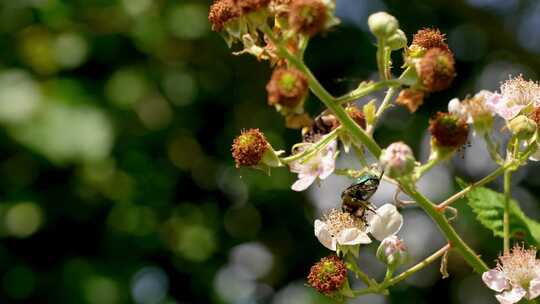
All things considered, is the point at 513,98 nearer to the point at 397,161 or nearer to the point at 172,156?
the point at 397,161

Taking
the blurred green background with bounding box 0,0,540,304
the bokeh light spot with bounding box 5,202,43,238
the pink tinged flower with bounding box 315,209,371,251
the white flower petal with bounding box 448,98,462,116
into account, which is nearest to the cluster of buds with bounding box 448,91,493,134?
the white flower petal with bounding box 448,98,462,116

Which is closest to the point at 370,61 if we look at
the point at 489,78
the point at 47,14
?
the point at 489,78

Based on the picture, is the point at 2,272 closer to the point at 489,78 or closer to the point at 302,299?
the point at 302,299

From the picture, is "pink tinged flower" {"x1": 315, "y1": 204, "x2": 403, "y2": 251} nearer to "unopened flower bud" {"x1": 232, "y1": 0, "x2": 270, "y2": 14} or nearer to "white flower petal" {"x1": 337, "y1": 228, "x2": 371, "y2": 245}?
"white flower petal" {"x1": 337, "y1": 228, "x2": 371, "y2": 245}

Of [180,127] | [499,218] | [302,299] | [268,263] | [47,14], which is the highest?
[47,14]

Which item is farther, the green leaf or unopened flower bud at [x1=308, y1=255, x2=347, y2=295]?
the green leaf

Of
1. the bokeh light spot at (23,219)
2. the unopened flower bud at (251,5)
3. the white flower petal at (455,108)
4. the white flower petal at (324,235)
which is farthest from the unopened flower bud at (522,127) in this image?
the bokeh light spot at (23,219)
